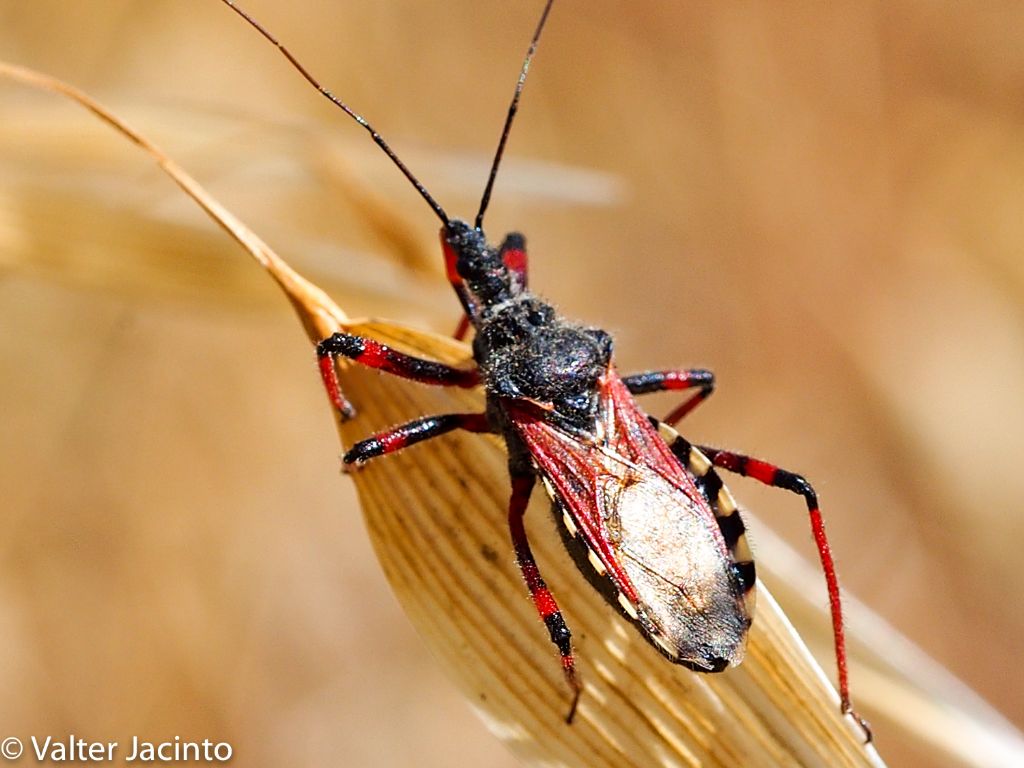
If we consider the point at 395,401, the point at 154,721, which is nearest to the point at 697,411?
the point at 154,721

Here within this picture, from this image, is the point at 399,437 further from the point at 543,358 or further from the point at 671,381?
the point at 671,381

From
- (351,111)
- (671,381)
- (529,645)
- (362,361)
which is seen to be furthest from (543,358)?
(529,645)

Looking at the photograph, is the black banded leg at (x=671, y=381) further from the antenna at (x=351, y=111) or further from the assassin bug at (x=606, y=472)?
the antenna at (x=351, y=111)

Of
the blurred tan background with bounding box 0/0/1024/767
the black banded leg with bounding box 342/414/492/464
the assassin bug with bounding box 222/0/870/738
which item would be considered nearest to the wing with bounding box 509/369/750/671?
the assassin bug with bounding box 222/0/870/738

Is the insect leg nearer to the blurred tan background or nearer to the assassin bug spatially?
the assassin bug

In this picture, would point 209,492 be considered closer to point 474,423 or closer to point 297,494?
point 297,494

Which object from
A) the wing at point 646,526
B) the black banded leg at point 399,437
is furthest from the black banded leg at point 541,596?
the black banded leg at point 399,437

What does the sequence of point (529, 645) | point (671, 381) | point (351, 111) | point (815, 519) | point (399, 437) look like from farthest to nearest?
point (671, 381) < point (351, 111) < point (815, 519) < point (399, 437) < point (529, 645)
